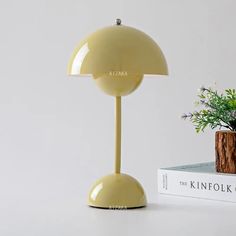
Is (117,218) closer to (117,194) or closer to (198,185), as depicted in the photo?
(117,194)

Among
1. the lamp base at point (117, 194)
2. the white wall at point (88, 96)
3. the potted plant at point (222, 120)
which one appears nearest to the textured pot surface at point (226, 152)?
the potted plant at point (222, 120)

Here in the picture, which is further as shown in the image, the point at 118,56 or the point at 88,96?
the point at 88,96

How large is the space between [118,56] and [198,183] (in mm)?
338

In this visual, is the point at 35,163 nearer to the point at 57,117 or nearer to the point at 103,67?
the point at 57,117

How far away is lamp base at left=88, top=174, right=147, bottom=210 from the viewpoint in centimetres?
137

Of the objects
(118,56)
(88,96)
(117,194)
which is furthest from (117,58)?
(88,96)

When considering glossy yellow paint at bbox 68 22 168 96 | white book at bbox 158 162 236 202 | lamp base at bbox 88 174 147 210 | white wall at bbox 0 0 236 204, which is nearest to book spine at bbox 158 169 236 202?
white book at bbox 158 162 236 202

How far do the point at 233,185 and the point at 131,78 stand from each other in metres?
0.30

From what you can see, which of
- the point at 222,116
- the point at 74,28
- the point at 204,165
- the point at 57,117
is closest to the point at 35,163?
the point at 57,117

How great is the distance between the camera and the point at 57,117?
9.77 feet

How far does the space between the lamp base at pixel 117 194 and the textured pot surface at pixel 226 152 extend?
20cm

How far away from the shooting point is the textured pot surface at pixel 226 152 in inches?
57.2

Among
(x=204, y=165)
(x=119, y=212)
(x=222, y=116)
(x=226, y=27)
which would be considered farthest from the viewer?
(x=226, y=27)

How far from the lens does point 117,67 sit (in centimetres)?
134
